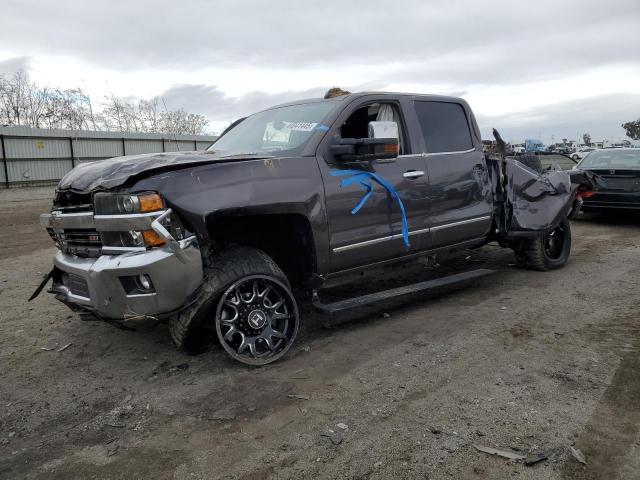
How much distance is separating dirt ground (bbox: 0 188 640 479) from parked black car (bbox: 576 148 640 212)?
4661 mm

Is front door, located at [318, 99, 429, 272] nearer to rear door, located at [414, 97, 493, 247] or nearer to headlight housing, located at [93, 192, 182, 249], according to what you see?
rear door, located at [414, 97, 493, 247]

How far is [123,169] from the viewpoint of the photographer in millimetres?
3283

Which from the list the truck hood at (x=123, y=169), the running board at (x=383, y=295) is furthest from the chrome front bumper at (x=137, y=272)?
the running board at (x=383, y=295)

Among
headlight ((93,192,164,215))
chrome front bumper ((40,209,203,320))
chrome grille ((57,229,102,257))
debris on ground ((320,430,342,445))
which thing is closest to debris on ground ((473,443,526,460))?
debris on ground ((320,430,342,445))

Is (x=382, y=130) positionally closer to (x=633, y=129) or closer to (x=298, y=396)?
(x=298, y=396)

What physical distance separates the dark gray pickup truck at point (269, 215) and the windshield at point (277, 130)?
16 mm

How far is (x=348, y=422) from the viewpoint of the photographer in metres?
2.90

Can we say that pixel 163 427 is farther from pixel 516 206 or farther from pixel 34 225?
pixel 34 225

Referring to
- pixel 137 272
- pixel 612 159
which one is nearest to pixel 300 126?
pixel 137 272

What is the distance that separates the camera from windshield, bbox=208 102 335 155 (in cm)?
415

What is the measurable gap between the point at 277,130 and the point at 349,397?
236 cm

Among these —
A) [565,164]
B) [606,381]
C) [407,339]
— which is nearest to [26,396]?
[407,339]

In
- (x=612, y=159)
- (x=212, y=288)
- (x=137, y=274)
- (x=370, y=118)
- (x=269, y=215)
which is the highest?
(x=370, y=118)

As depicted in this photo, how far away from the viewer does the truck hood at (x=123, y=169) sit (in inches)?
126
